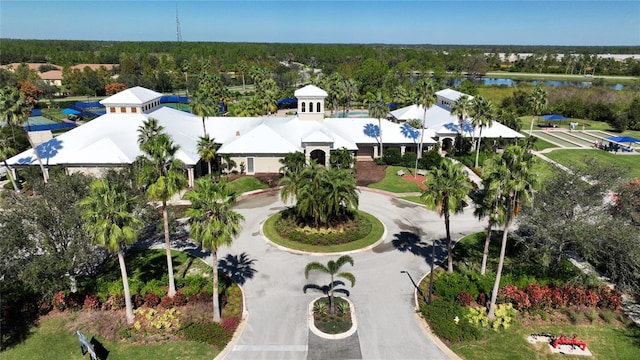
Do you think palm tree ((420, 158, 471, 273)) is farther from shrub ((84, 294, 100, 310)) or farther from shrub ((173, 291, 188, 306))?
shrub ((84, 294, 100, 310))

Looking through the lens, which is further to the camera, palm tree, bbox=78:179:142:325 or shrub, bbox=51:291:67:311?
shrub, bbox=51:291:67:311

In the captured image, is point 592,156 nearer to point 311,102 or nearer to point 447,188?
point 311,102

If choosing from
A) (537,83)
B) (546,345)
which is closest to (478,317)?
(546,345)

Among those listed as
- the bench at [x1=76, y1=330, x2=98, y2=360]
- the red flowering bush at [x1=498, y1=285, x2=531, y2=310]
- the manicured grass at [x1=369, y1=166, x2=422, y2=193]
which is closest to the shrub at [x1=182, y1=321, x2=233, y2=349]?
the bench at [x1=76, y1=330, x2=98, y2=360]

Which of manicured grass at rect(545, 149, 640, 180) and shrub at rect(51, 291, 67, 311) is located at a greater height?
manicured grass at rect(545, 149, 640, 180)

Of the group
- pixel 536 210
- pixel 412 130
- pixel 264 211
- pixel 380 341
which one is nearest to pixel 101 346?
pixel 380 341

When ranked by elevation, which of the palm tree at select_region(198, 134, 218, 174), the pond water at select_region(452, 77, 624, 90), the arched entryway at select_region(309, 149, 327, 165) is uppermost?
the pond water at select_region(452, 77, 624, 90)

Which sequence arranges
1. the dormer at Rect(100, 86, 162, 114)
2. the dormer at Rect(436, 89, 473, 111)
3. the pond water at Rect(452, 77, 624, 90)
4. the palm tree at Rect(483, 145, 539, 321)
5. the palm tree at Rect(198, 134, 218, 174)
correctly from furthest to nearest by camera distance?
the pond water at Rect(452, 77, 624, 90)
the dormer at Rect(436, 89, 473, 111)
the dormer at Rect(100, 86, 162, 114)
the palm tree at Rect(198, 134, 218, 174)
the palm tree at Rect(483, 145, 539, 321)
